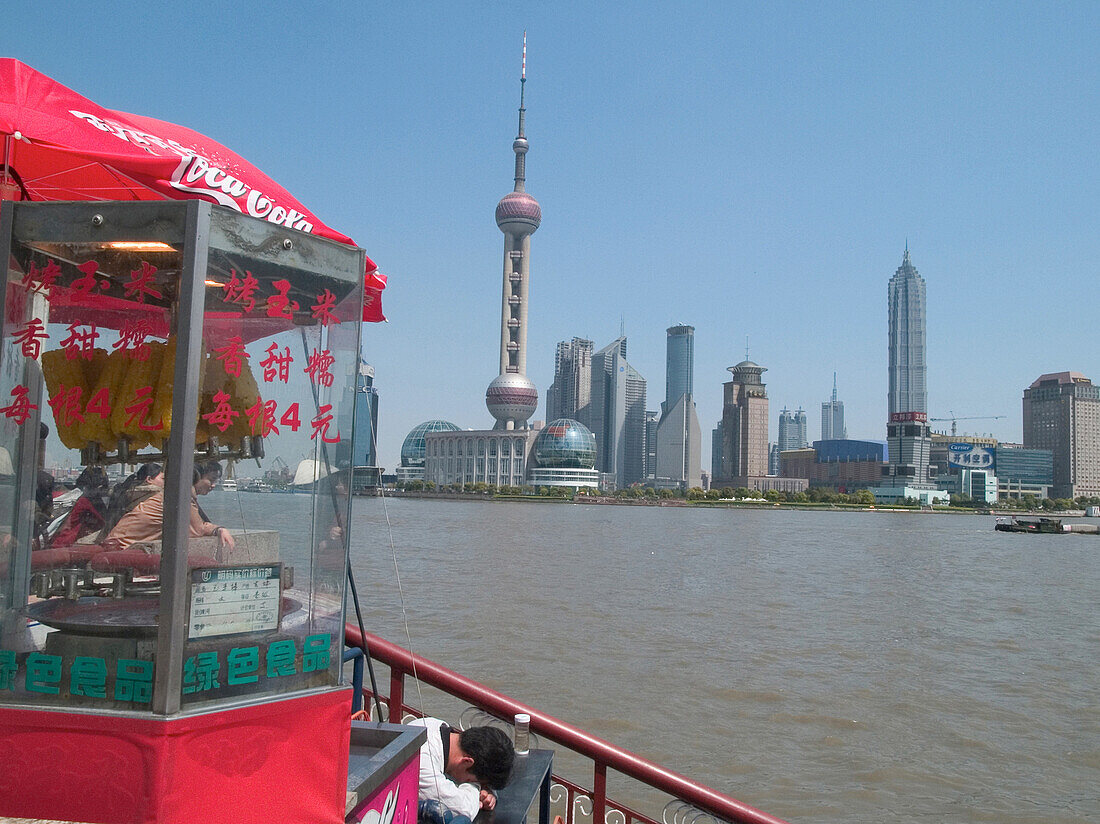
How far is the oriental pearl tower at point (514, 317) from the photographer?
116 meters

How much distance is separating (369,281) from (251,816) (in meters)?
1.90

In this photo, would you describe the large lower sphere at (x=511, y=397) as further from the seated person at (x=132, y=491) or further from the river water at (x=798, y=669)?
the seated person at (x=132, y=491)

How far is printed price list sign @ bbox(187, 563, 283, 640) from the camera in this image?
191 centimetres

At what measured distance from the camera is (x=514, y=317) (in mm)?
118625

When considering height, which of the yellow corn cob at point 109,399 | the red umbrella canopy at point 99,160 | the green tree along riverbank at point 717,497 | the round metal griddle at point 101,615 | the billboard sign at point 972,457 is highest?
the billboard sign at point 972,457

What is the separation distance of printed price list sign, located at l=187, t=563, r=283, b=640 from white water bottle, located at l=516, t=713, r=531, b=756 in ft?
4.25

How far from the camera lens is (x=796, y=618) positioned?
15461 mm

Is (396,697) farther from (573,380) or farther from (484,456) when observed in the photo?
(573,380)

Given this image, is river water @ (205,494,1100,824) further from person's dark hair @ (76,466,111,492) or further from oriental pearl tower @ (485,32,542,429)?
oriental pearl tower @ (485,32,542,429)

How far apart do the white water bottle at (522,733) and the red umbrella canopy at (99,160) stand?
→ 5.77 ft

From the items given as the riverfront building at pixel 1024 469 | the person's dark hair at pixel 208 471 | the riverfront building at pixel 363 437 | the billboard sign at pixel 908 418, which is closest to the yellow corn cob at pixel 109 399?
the person's dark hair at pixel 208 471

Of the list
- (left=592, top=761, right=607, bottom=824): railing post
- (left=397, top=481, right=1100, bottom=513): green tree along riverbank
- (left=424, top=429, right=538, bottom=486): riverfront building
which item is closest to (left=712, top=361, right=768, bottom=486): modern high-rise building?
(left=397, top=481, right=1100, bottom=513): green tree along riverbank

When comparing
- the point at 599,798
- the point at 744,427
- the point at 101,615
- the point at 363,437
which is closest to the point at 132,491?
the point at 101,615

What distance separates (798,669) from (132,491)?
10.6 metres
